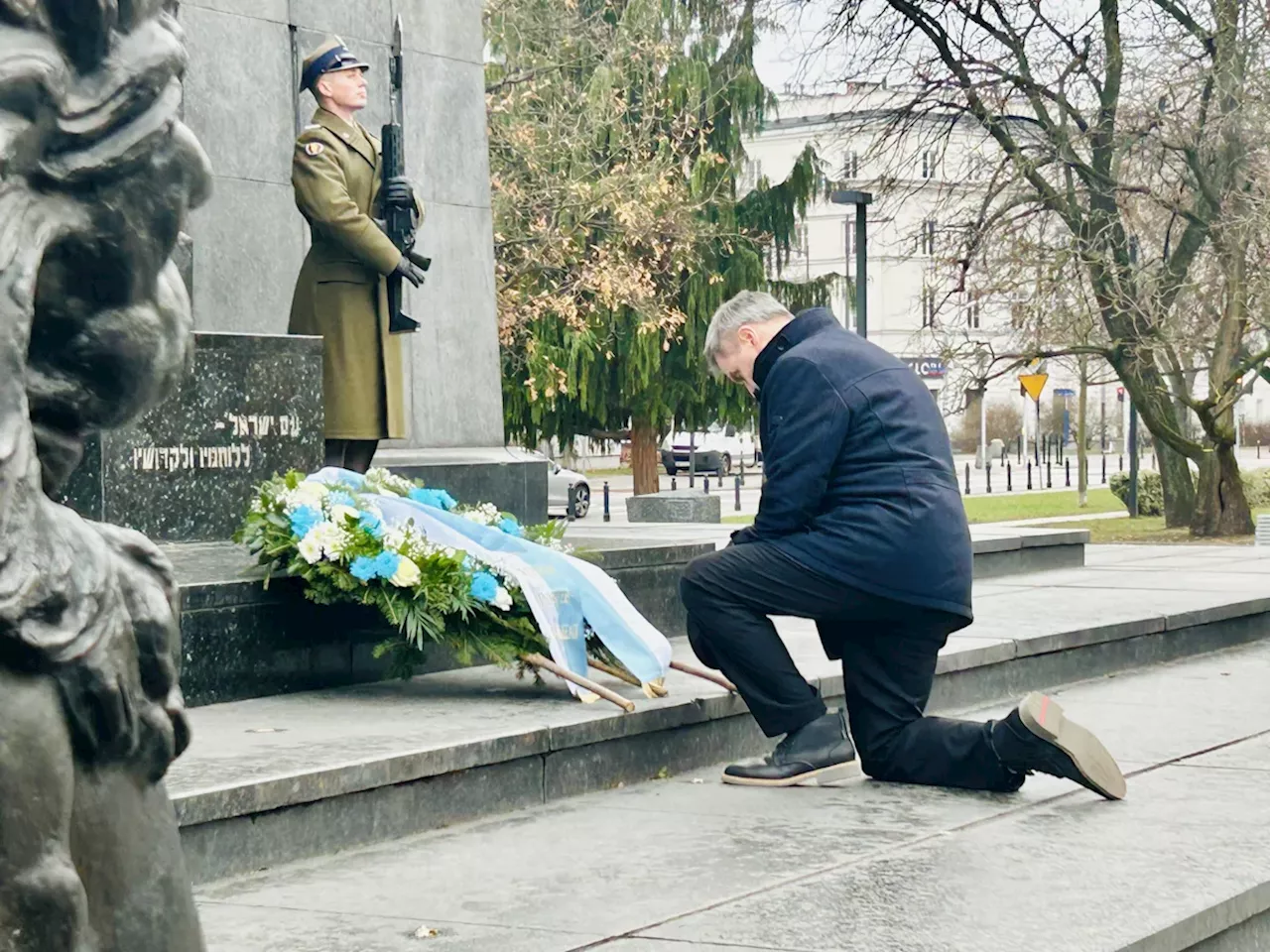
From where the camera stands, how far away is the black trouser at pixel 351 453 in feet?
30.1

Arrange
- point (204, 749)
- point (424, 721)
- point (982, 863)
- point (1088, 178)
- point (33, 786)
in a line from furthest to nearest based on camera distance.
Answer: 1. point (1088, 178)
2. point (424, 721)
3. point (204, 749)
4. point (982, 863)
5. point (33, 786)

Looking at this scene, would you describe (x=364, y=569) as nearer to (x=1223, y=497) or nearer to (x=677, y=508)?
(x=677, y=508)

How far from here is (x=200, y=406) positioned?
7727 millimetres

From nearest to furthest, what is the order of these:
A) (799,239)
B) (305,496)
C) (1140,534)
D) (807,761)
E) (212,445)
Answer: (807,761) < (305,496) < (212,445) < (1140,534) < (799,239)

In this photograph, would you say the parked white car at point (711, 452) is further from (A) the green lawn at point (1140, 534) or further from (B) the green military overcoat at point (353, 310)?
(B) the green military overcoat at point (353, 310)

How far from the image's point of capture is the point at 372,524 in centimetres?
671

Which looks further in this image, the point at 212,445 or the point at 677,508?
the point at 677,508

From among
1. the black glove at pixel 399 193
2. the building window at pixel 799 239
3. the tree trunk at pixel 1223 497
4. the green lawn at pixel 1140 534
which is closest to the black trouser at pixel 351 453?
the black glove at pixel 399 193

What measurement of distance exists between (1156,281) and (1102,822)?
19.1 m

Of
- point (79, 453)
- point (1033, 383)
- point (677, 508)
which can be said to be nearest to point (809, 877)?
point (79, 453)

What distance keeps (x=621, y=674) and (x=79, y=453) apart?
5222 millimetres

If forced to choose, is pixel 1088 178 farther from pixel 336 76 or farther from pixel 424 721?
pixel 424 721

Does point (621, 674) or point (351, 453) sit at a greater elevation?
point (351, 453)

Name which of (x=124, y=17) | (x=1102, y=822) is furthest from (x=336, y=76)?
(x=124, y=17)
